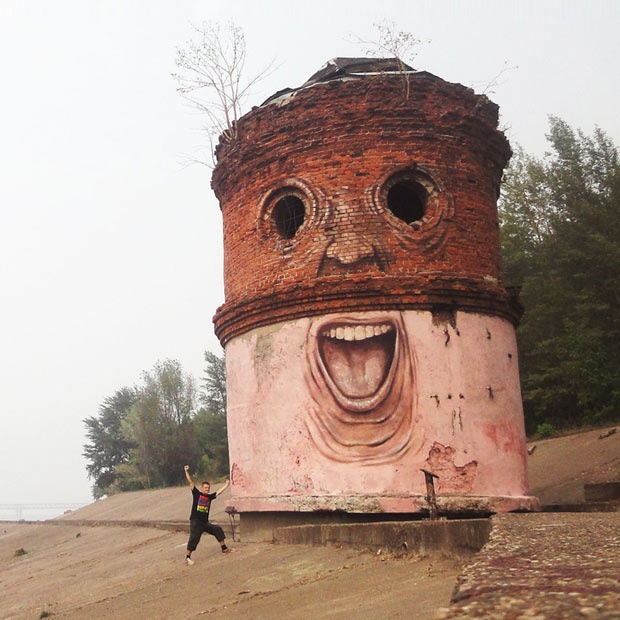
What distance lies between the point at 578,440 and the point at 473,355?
34.9ft

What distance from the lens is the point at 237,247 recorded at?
1186 centimetres

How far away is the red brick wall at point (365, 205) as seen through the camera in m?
10.5

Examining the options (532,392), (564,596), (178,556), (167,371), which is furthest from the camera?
(167,371)

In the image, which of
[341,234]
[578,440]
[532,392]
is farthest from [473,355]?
[532,392]

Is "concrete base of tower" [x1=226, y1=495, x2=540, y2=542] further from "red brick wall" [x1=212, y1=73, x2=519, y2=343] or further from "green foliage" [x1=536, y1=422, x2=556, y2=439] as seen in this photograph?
"green foliage" [x1=536, y1=422, x2=556, y2=439]

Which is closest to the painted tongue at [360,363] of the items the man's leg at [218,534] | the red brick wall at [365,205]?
the red brick wall at [365,205]

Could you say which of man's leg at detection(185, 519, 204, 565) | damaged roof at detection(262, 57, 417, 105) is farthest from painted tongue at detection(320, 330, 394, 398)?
damaged roof at detection(262, 57, 417, 105)

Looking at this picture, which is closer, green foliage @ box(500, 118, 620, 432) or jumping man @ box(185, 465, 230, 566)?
jumping man @ box(185, 465, 230, 566)

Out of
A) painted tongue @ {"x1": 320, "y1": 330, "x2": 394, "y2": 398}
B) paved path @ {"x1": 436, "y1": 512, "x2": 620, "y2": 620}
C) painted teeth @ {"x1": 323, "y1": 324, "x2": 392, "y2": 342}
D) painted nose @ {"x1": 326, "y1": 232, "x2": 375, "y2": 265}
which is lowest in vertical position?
paved path @ {"x1": 436, "y1": 512, "x2": 620, "y2": 620}

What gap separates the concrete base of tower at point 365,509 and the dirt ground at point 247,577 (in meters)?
0.47

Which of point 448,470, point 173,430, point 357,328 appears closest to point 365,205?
point 357,328

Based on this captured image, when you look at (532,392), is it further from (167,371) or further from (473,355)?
(167,371)

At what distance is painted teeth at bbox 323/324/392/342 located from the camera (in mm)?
10242

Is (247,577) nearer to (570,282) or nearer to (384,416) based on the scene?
(384,416)
